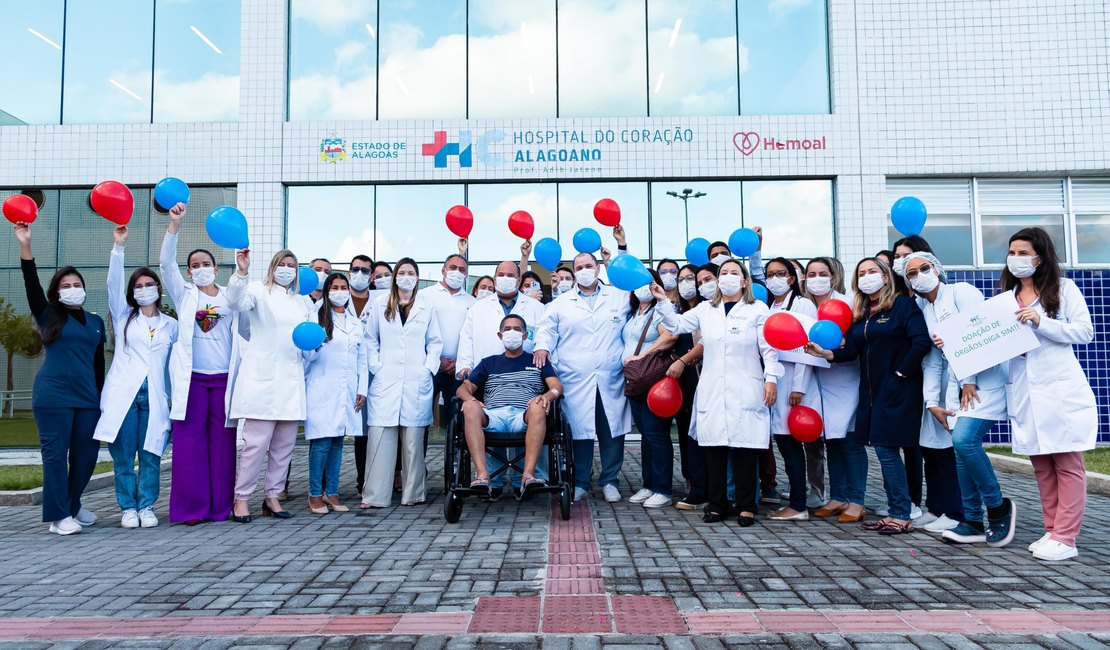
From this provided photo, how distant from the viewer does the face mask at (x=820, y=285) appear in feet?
19.2

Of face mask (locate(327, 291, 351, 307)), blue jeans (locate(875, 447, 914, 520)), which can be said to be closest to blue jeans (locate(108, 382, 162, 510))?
face mask (locate(327, 291, 351, 307))

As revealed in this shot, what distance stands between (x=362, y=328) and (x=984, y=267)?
33.4 feet

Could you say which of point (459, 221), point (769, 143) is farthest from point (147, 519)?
point (769, 143)

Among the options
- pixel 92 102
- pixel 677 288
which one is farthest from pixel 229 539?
pixel 92 102

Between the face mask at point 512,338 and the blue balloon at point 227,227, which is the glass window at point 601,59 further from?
the blue balloon at point 227,227

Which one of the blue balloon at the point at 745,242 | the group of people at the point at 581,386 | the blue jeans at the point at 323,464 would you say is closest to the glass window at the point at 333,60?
the group of people at the point at 581,386

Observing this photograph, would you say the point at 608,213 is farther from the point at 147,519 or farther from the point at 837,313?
the point at 147,519

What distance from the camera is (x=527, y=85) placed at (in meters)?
12.4

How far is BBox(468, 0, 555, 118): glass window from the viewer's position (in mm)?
12375

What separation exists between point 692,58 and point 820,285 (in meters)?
7.73

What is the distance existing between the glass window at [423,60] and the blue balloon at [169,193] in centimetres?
720

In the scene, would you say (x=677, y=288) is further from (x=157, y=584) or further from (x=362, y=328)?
A: (x=157, y=584)

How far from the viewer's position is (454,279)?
6.91m

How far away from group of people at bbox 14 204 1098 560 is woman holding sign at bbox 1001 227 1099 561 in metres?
0.01
